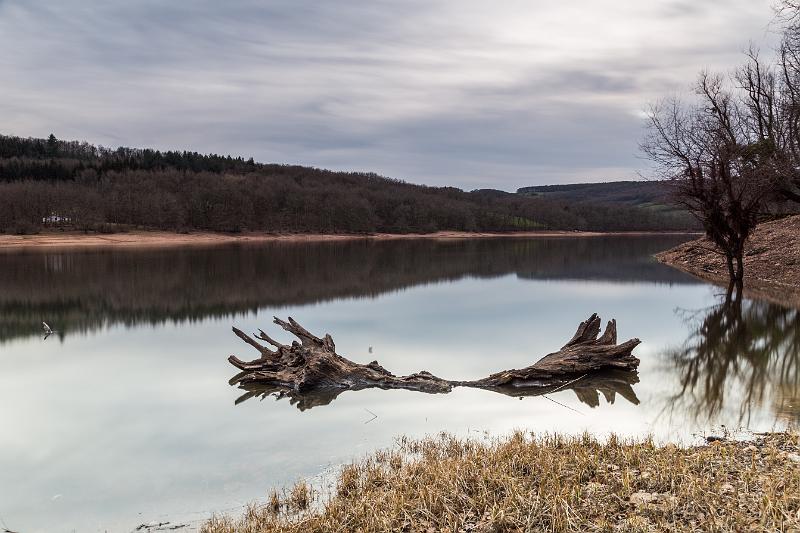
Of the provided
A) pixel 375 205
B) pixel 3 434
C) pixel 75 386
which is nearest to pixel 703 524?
pixel 3 434

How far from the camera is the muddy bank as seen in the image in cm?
2192

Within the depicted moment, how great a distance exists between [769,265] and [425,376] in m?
22.8

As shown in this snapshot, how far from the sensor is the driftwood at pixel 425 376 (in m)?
10.3

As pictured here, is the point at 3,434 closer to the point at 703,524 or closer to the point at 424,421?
the point at 424,421

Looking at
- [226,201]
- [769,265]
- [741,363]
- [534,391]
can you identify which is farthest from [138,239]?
[741,363]

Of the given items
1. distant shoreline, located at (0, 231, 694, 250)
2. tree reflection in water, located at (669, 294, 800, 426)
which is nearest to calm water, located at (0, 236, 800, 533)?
tree reflection in water, located at (669, 294, 800, 426)

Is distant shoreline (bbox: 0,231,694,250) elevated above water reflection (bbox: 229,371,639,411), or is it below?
above

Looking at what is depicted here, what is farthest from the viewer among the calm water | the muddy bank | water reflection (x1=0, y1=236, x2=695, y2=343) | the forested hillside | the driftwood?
the forested hillside

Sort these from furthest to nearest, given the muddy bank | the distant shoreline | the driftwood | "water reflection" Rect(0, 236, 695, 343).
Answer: the distant shoreline → the muddy bank → "water reflection" Rect(0, 236, 695, 343) → the driftwood

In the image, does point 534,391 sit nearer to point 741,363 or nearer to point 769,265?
point 741,363

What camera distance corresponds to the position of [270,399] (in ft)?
33.1

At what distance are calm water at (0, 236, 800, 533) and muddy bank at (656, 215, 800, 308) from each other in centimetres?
183

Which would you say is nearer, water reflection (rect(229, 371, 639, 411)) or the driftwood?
water reflection (rect(229, 371, 639, 411))

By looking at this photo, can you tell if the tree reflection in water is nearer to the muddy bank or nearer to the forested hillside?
the muddy bank
